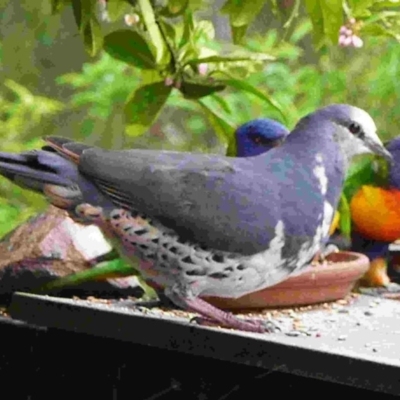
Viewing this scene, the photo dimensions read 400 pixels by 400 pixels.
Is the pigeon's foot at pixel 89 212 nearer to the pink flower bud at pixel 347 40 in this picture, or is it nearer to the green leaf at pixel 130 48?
the green leaf at pixel 130 48

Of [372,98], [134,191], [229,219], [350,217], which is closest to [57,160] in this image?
[134,191]

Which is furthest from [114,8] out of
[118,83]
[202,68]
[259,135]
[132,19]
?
[118,83]

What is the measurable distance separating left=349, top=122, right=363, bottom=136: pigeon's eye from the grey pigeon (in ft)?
0.09

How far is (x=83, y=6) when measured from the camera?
1.24m

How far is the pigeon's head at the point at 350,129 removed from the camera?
4.04ft

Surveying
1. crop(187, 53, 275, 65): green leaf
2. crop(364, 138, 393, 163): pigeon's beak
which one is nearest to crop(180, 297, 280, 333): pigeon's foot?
crop(364, 138, 393, 163): pigeon's beak

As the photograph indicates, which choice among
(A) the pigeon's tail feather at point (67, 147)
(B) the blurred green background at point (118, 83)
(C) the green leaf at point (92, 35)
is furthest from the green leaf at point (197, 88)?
(B) the blurred green background at point (118, 83)

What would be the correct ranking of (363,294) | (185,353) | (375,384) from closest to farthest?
(375,384)
(185,353)
(363,294)

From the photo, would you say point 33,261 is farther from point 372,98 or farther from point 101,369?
point 372,98

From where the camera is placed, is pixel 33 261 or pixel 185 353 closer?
pixel 185 353

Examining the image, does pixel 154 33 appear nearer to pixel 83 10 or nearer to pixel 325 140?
pixel 83 10

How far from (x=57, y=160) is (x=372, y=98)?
1480 millimetres

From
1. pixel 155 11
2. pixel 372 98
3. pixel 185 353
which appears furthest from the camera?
pixel 372 98

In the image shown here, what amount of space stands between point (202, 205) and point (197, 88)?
11.1 inches
